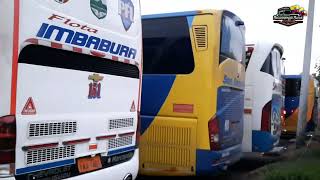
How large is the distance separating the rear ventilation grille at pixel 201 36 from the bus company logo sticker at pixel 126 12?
1884mm

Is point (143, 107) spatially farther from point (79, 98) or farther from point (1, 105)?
point (1, 105)

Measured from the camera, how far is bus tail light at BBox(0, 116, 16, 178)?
13.8 ft

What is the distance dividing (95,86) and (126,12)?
3.61 feet

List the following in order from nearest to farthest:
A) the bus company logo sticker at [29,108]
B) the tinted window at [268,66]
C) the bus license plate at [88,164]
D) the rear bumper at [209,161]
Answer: the bus company logo sticker at [29,108] → the bus license plate at [88,164] → the rear bumper at [209,161] → the tinted window at [268,66]

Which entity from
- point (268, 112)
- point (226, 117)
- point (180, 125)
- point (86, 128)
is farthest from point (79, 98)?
point (268, 112)

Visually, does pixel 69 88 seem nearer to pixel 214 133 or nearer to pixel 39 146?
pixel 39 146

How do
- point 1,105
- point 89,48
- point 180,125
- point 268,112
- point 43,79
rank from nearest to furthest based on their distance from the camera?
point 1,105, point 43,79, point 89,48, point 180,125, point 268,112

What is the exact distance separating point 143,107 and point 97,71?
110 inches

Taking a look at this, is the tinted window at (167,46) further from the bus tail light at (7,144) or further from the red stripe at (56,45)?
the bus tail light at (7,144)

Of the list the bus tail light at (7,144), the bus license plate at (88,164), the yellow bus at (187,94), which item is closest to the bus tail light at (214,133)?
the yellow bus at (187,94)

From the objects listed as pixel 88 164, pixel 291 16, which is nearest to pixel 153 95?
pixel 88 164

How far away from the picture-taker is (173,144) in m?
7.80

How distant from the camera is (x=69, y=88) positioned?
194 inches

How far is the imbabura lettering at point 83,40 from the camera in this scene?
4609 millimetres
